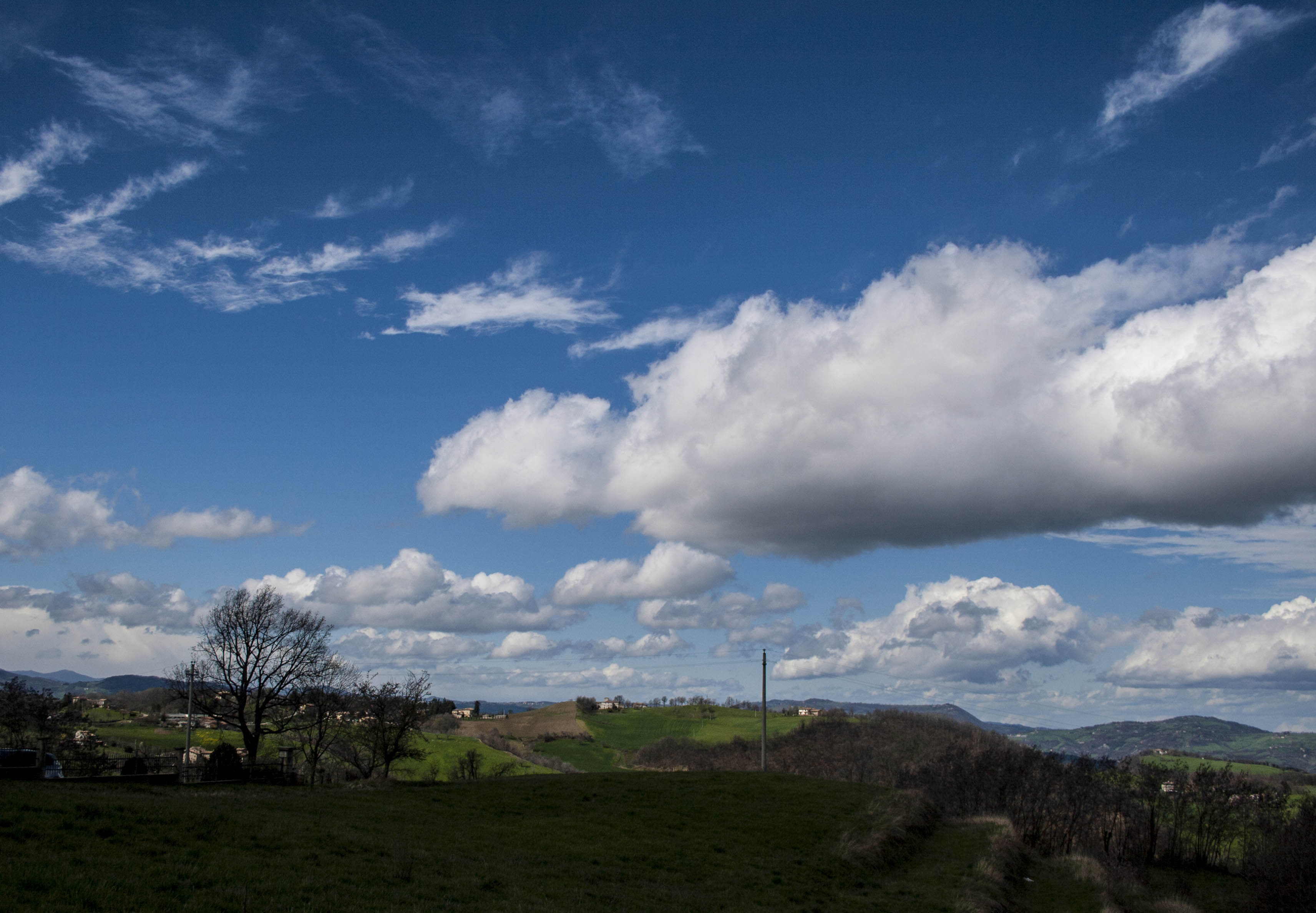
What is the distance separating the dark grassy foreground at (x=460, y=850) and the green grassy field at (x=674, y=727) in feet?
386

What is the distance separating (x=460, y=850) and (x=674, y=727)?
163393 millimetres

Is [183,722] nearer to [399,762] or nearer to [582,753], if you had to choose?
[399,762]

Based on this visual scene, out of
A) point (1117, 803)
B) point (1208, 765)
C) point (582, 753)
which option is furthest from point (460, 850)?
point (582, 753)

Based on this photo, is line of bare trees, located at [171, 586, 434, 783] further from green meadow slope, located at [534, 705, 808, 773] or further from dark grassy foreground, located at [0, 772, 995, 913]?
green meadow slope, located at [534, 705, 808, 773]

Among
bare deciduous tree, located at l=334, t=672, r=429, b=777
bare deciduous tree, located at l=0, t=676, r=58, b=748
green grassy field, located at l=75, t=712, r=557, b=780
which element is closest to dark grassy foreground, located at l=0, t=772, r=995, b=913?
bare deciduous tree, located at l=334, t=672, r=429, b=777

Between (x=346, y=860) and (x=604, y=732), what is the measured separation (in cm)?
16199

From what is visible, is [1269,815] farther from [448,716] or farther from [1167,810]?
[448,716]

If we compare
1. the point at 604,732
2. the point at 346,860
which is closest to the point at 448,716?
the point at 604,732

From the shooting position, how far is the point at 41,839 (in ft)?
55.4

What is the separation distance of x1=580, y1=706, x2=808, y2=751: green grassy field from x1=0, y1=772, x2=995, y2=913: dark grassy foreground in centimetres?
11769

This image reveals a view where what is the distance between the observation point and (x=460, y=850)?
83.8ft

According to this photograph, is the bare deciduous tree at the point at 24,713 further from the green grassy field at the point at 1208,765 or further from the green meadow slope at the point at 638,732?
the green grassy field at the point at 1208,765

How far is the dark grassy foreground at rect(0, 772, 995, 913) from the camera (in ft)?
52.4

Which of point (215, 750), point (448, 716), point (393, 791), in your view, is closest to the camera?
point (393, 791)
